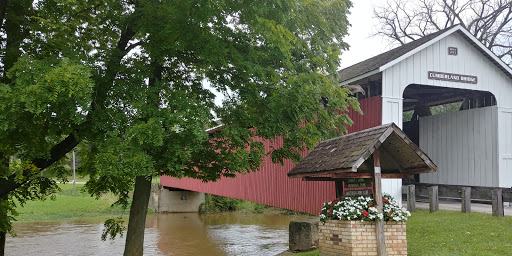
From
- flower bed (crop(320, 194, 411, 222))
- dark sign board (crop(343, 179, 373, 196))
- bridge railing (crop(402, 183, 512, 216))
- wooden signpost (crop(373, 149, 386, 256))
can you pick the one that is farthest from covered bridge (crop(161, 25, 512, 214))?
wooden signpost (crop(373, 149, 386, 256))

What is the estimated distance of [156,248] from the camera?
51.9ft

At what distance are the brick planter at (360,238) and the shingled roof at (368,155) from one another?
0.79m

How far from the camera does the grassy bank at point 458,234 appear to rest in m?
7.11

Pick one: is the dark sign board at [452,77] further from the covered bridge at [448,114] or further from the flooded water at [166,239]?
the flooded water at [166,239]

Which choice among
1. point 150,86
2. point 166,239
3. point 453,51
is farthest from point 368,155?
point 166,239

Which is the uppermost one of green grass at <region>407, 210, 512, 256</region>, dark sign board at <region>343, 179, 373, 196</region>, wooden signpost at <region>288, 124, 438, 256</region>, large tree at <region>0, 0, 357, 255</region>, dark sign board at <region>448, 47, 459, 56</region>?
dark sign board at <region>448, 47, 459, 56</region>

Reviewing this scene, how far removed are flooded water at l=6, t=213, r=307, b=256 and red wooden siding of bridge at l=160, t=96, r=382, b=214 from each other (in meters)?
1.64

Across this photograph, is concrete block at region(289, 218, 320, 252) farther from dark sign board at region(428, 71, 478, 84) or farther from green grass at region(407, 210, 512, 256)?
dark sign board at region(428, 71, 478, 84)

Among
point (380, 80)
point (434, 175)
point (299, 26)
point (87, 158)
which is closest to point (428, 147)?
point (434, 175)

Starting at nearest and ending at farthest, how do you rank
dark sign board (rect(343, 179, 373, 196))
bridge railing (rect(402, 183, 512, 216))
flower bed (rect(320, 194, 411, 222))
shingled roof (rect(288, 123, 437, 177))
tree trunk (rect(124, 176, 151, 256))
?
shingled roof (rect(288, 123, 437, 177)) < flower bed (rect(320, 194, 411, 222)) < dark sign board (rect(343, 179, 373, 196)) < bridge railing (rect(402, 183, 512, 216)) < tree trunk (rect(124, 176, 151, 256))

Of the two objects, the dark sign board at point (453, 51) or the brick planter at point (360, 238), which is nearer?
the brick planter at point (360, 238)

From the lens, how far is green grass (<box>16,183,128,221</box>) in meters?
27.7

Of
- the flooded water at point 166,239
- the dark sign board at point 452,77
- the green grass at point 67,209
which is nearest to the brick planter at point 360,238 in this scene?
the dark sign board at point 452,77

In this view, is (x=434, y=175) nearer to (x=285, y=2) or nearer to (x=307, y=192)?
(x=307, y=192)
